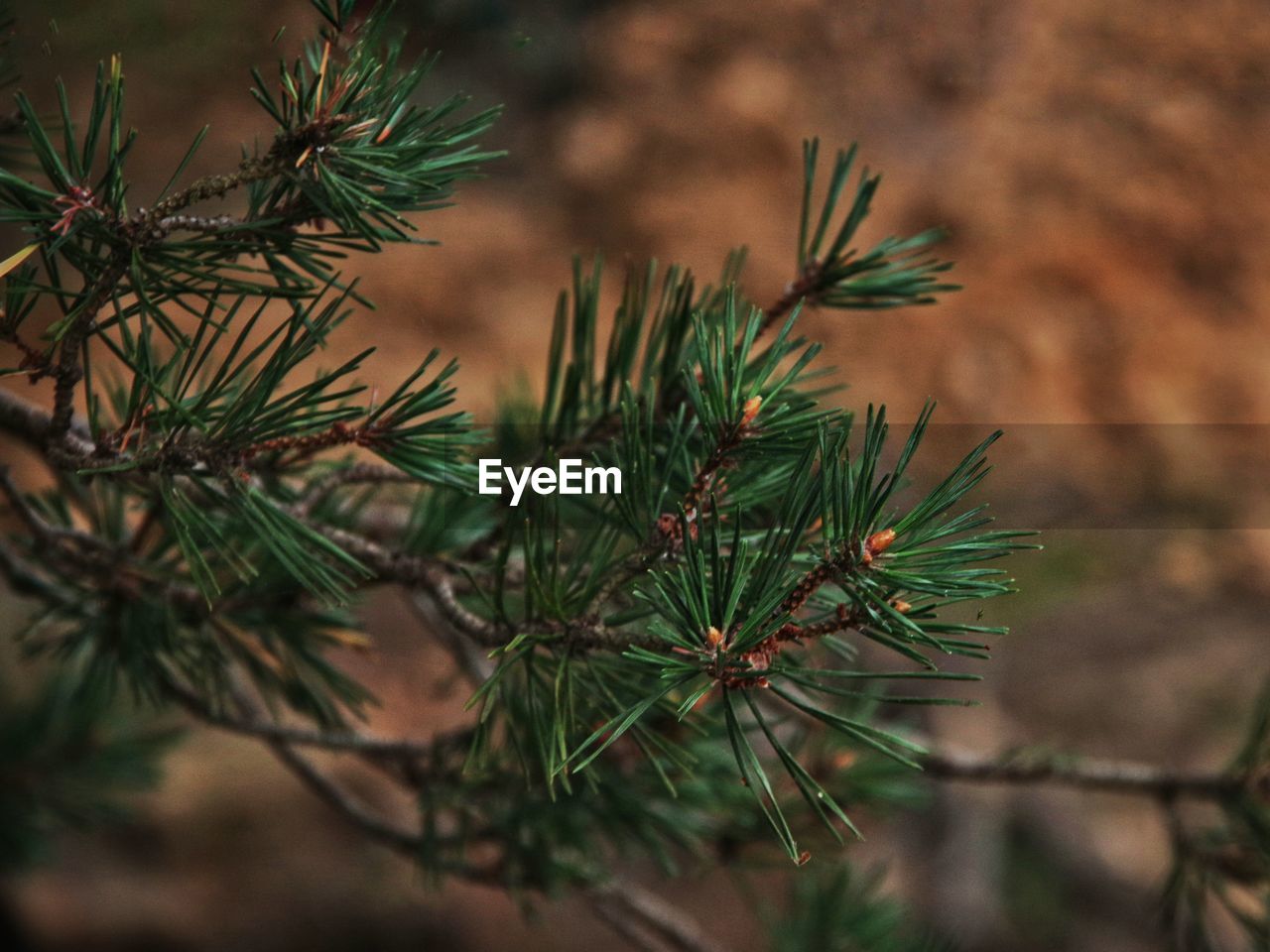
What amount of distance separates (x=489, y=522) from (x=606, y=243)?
69 cm

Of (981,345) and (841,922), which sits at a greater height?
(981,345)

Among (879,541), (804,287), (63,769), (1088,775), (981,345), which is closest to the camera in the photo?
(879,541)

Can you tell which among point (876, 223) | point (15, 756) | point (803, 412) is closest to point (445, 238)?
point (876, 223)

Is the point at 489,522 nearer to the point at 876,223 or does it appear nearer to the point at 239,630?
the point at 239,630

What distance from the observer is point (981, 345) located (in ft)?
3.38

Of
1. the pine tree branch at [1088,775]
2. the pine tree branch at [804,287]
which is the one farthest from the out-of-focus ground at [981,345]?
the pine tree branch at [804,287]

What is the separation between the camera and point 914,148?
1018 millimetres

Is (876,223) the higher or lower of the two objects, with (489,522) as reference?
higher

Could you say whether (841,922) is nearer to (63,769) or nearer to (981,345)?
(63,769)

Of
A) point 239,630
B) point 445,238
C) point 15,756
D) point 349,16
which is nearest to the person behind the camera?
point 349,16

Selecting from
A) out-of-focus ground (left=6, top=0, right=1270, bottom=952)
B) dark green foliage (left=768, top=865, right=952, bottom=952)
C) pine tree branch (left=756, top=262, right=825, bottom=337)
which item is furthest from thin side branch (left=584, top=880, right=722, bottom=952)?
out-of-focus ground (left=6, top=0, right=1270, bottom=952)

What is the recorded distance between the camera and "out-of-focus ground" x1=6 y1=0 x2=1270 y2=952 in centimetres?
86

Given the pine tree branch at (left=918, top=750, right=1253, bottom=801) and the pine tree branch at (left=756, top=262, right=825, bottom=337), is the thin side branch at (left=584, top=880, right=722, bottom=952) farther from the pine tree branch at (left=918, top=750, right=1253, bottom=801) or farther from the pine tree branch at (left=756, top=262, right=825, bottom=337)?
the pine tree branch at (left=756, top=262, right=825, bottom=337)

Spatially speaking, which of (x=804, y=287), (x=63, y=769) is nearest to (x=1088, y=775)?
(x=804, y=287)
